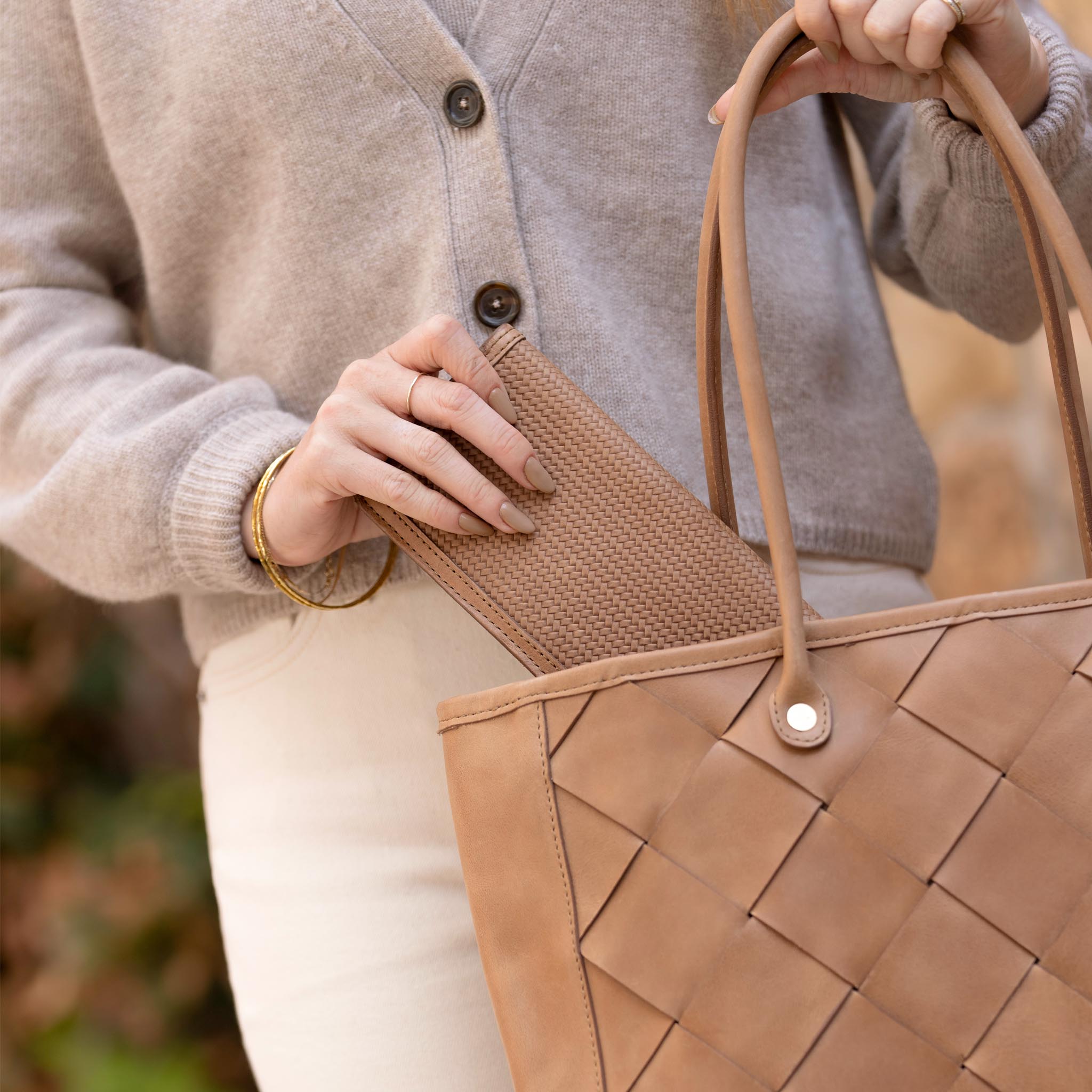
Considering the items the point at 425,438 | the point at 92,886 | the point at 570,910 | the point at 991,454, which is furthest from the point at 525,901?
the point at 92,886

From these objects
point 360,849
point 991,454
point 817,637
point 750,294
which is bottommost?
point 991,454

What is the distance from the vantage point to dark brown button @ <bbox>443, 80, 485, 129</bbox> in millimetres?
696

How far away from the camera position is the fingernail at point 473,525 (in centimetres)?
60

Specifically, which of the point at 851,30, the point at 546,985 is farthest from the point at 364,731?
the point at 851,30

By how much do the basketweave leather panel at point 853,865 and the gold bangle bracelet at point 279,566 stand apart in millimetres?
241

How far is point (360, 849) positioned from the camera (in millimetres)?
751

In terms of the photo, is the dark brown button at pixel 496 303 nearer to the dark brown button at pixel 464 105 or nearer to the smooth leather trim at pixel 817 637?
the dark brown button at pixel 464 105

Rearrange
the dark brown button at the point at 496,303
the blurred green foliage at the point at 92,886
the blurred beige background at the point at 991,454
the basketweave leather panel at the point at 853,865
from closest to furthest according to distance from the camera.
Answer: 1. the basketweave leather panel at the point at 853,865
2. the dark brown button at the point at 496,303
3. the blurred beige background at the point at 991,454
4. the blurred green foliage at the point at 92,886

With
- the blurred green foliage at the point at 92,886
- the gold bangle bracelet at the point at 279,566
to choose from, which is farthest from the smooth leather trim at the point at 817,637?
the blurred green foliage at the point at 92,886

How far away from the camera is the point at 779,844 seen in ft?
1.65

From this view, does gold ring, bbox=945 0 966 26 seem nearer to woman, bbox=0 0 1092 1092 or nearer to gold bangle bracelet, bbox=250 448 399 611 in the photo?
woman, bbox=0 0 1092 1092

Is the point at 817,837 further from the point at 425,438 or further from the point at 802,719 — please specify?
the point at 425,438

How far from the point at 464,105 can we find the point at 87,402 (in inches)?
14.2

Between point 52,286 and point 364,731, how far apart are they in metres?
0.46
